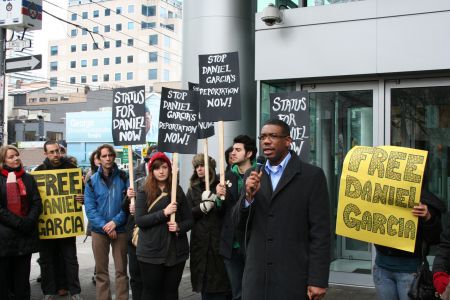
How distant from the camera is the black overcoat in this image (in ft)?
13.3

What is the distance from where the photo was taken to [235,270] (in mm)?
6082

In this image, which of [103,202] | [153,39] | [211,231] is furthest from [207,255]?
[153,39]

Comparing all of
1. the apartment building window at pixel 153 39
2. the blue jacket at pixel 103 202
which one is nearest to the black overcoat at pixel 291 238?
the blue jacket at pixel 103 202

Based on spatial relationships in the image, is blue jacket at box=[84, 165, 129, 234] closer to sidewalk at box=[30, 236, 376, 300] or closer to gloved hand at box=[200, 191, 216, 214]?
gloved hand at box=[200, 191, 216, 214]

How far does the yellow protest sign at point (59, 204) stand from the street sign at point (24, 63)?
107 inches

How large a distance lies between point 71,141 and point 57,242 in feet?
141

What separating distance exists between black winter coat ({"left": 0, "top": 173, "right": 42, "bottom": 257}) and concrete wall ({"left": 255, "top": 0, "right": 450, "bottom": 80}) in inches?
154

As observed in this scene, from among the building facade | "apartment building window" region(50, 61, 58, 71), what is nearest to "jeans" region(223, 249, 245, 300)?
the building facade

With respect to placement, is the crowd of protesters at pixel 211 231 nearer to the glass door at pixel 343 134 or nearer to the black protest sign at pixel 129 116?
the black protest sign at pixel 129 116

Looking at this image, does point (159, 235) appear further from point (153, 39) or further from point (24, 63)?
point (153, 39)

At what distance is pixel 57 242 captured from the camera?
7465 mm

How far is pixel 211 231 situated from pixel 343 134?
130 inches

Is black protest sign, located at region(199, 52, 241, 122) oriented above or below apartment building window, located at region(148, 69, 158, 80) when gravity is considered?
below

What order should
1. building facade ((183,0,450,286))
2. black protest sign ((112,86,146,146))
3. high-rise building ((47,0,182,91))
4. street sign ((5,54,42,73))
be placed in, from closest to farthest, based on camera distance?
black protest sign ((112,86,146,146)) < building facade ((183,0,450,286)) < street sign ((5,54,42,73)) < high-rise building ((47,0,182,91))
